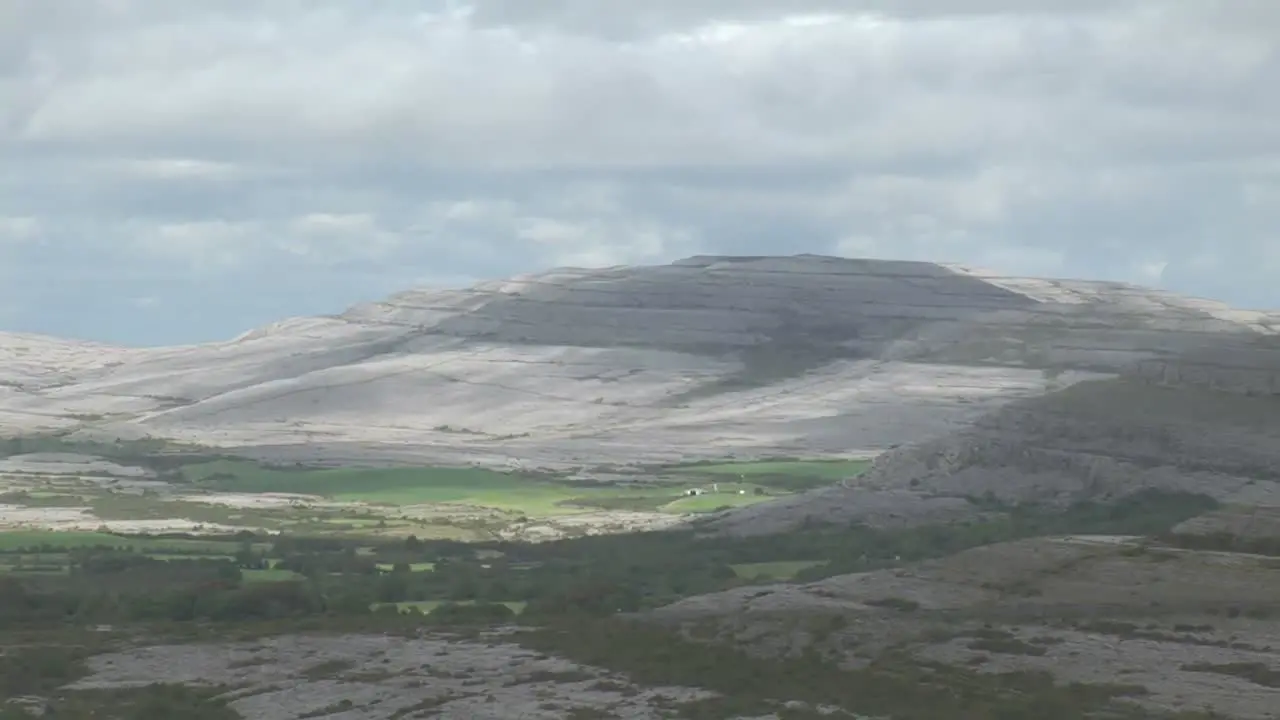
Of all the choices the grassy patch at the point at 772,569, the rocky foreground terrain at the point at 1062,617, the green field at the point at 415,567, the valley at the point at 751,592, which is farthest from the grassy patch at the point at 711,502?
the rocky foreground terrain at the point at 1062,617

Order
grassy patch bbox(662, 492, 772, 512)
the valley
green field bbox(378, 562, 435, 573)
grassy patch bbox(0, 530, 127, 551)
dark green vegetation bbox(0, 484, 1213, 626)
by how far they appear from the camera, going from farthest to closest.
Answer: grassy patch bbox(662, 492, 772, 512), grassy patch bbox(0, 530, 127, 551), green field bbox(378, 562, 435, 573), dark green vegetation bbox(0, 484, 1213, 626), the valley

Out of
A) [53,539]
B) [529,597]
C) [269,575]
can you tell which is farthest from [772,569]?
[53,539]

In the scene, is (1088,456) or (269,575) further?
(1088,456)

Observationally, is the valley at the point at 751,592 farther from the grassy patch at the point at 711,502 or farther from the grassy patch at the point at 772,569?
the grassy patch at the point at 711,502

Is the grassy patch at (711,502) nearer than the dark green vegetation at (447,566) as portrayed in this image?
No

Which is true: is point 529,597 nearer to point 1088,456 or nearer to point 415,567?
point 415,567

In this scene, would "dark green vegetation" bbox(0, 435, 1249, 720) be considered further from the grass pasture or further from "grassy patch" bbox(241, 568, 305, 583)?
the grass pasture

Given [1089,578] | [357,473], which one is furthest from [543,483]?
[1089,578]

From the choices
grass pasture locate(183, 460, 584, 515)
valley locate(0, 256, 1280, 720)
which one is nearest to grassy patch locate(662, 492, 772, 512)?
valley locate(0, 256, 1280, 720)

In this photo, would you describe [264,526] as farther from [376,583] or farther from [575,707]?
[575,707]

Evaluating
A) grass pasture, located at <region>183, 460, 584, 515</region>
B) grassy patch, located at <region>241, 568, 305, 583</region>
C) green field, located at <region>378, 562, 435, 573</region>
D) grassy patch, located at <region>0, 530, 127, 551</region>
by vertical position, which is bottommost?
green field, located at <region>378, 562, 435, 573</region>

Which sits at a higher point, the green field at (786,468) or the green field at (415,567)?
the green field at (786,468)

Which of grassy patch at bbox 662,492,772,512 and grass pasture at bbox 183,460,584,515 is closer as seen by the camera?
grassy patch at bbox 662,492,772,512
